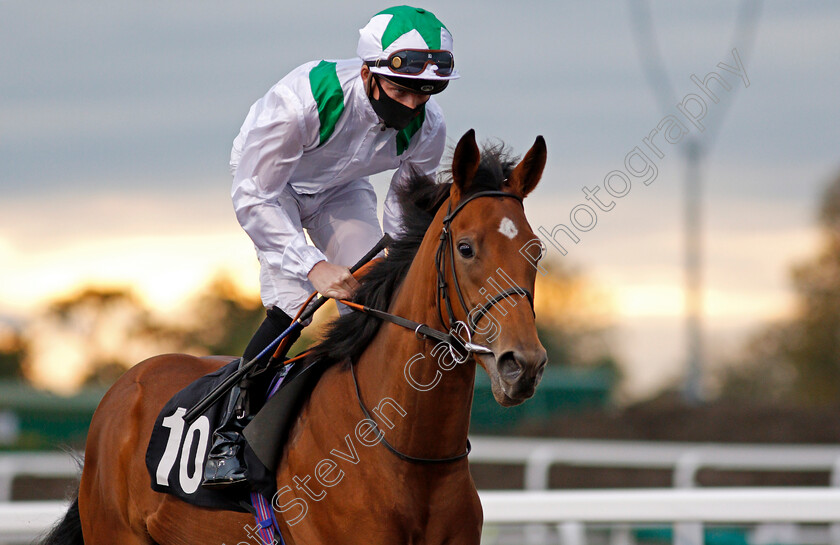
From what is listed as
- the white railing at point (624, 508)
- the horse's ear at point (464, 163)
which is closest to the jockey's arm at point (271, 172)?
the horse's ear at point (464, 163)

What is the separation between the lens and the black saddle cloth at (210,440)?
3.38 m

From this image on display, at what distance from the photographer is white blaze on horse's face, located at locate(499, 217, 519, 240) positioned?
9.45 feet

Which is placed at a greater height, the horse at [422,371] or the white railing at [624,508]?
the horse at [422,371]

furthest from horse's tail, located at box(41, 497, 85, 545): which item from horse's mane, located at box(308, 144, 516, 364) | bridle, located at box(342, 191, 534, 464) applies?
bridle, located at box(342, 191, 534, 464)

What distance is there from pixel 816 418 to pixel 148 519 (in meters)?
8.32

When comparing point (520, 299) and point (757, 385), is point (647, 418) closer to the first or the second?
point (520, 299)

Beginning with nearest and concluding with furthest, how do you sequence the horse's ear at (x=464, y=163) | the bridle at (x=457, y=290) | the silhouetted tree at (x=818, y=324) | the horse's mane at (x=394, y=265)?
the bridle at (x=457, y=290)
the horse's ear at (x=464, y=163)
the horse's mane at (x=394, y=265)
the silhouetted tree at (x=818, y=324)

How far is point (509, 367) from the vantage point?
2.71 metres

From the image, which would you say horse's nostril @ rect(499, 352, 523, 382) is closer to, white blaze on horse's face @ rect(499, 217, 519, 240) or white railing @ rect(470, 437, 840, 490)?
white blaze on horse's face @ rect(499, 217, 519, 240)

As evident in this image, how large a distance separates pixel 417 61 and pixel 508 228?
2.64ft

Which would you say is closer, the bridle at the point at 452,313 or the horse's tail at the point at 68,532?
the bridle at the point at 452,313

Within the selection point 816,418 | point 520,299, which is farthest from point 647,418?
point 520,299

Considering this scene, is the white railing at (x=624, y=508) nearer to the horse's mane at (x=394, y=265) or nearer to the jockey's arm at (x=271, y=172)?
the horse's mane at (x=394, y=265)

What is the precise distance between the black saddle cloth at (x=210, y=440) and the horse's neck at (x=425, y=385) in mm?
380
